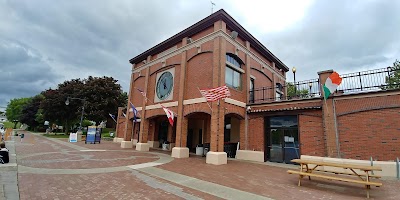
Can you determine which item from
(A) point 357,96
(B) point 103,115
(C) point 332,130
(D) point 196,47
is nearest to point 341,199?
(C) point 332,130

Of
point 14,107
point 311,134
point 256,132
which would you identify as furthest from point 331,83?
point 14,107

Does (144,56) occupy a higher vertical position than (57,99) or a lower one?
higher

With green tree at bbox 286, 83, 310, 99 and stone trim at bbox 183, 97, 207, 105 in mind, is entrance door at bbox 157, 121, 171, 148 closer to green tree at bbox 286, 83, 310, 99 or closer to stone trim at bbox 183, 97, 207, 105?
stone trim at bbox 183, 97, 207, 105

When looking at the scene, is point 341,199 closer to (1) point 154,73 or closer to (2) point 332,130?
(2) point 332,130

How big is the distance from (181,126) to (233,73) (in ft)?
18.2

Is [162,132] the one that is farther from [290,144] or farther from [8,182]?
[8,182]

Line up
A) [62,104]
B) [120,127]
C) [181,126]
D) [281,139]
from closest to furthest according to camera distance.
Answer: [281,139] → [181,126] → [120,127] → [62,104]

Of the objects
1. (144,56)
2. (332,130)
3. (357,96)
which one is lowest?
(332,130)

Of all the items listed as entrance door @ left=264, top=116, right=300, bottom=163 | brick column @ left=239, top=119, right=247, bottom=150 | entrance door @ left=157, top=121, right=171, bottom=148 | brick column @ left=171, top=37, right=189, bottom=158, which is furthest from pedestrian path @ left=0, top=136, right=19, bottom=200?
entrance door @ left=157, top=121, right=171, bottom=148

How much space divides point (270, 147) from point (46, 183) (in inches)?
485

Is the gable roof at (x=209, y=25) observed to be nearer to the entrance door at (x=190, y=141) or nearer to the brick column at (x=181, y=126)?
the brick column at (x=181, y=126)

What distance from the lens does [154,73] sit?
19.6 m

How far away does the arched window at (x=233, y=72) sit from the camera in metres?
14.8

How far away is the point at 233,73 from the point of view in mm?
15406
